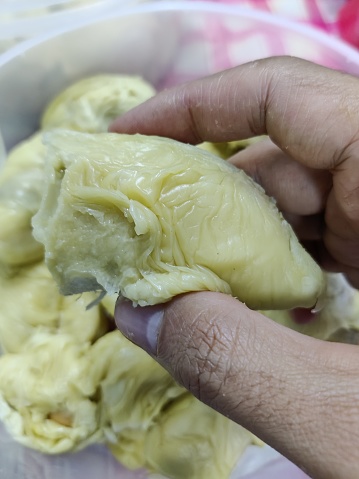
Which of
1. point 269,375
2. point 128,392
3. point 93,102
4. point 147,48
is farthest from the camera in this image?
point 147,48

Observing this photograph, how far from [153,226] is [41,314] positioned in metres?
0.53

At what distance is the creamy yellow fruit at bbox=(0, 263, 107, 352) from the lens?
3.20 feet

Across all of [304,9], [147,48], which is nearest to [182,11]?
[147,48]

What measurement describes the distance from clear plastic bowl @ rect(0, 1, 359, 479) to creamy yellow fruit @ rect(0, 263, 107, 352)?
453 millimetres

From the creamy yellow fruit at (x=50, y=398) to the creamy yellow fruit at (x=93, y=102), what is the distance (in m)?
0.55

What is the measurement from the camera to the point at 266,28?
123cm

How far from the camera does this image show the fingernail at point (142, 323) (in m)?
0.58

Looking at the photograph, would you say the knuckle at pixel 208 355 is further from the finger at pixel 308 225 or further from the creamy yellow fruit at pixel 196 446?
the finger at pixel 308 225

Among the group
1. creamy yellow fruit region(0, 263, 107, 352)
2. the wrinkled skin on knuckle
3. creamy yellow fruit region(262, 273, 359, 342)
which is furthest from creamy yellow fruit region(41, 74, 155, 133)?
the wrinkled skin on knuckle

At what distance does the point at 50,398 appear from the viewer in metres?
0.87

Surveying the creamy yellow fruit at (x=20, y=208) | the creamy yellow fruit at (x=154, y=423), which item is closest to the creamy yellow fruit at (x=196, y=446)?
the creamy yellow fruit at (x=154, y=423)

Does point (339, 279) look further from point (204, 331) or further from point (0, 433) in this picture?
point (0, 433)

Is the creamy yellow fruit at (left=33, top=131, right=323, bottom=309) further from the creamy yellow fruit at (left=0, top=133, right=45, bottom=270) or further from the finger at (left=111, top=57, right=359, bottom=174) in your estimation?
the creamy yellow fruit at (left=0, top=133, right=45, bottom=270)

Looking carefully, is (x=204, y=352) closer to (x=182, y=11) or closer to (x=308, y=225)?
(x=308, y=225)
